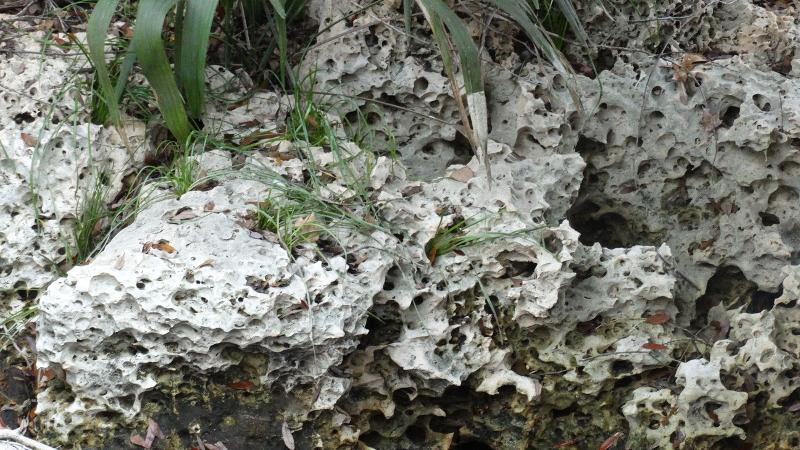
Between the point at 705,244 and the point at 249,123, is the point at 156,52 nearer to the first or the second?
the point at 249,123

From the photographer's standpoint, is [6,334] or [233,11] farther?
[233,11]

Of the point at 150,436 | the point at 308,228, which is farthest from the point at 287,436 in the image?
the point at 308,228

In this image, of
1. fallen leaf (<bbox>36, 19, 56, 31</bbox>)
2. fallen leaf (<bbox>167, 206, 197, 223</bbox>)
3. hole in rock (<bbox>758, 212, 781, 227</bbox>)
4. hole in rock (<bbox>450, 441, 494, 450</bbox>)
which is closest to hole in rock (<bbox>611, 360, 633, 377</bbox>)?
hole in rock (<bbox>450, 441, 494, 450</bbox>)

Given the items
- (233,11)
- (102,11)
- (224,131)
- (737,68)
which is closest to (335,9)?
(233,11)

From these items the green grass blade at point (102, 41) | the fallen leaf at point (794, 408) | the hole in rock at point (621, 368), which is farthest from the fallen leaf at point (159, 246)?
the fallen leaf at point (794, 408)

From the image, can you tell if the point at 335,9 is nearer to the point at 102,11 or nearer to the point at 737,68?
the point at 102,11

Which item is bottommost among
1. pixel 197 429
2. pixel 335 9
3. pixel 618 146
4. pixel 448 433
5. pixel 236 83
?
pixel 448 433
